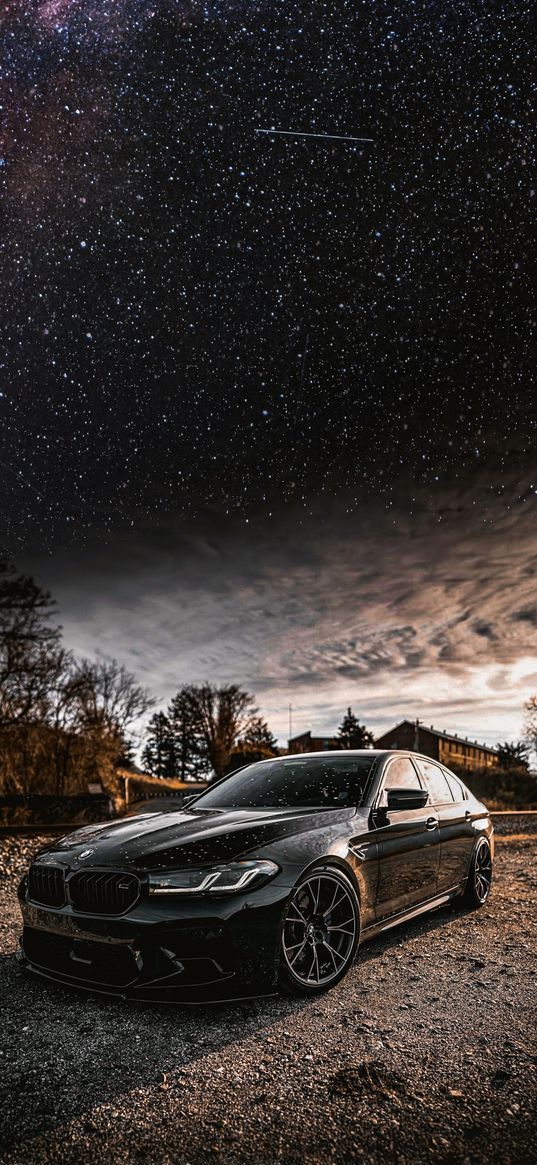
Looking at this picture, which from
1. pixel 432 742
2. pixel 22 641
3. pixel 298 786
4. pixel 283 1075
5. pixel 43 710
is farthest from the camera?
pixel 432 742

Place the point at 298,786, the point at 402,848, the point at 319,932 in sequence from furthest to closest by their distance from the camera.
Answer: the point at 298,786 → the point at 402,848 → the point at 319,932

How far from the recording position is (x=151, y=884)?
3451mm

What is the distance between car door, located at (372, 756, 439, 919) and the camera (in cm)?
453

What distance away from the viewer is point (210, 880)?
345cm

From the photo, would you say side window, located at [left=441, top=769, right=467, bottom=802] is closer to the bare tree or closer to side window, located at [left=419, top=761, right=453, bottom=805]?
side window, located at [left=419, top=761, right=453, bottom=805]

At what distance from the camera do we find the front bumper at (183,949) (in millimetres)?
3307

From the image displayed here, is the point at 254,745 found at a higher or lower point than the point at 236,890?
lower

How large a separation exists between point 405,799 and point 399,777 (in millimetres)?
769

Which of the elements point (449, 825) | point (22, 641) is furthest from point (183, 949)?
point (22, 641)

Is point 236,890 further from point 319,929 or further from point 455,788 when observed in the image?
point 455,788

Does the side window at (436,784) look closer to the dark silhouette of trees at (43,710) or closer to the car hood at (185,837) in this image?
the car hood at (185,837)

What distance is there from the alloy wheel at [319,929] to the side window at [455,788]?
7.96 feet

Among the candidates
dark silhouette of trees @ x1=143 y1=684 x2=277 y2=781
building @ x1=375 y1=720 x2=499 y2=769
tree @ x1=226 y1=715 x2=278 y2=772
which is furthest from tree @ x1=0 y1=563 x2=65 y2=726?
building @ x1=375 y1=720 x2=499 y2=769

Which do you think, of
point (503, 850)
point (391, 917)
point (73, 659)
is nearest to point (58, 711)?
point (73, 659)
